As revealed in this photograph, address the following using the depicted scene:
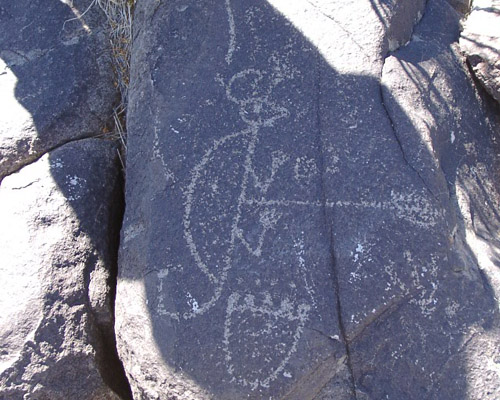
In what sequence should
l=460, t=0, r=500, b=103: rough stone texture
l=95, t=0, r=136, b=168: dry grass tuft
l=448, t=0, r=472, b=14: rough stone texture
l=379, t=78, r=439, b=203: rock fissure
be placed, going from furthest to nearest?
1. l=448, t=0, r=472, b=14: rough stone texture
2. l=95, t=0, r=136, b=168: dry grass tuft
3. l=460, t=0, r=500, b=103: rough stone texture
4. l=379, t=78, r=439, b=203: rock fissure

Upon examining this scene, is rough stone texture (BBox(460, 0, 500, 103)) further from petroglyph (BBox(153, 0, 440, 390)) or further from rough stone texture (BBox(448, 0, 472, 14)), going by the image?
petroglyph (BBox(153, 0, 440, 390))

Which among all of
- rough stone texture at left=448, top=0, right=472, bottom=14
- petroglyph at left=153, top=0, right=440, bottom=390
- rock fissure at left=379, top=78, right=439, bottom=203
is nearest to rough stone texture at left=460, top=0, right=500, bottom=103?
rough stone texture at left=448, top=0, right=472, bottom=14

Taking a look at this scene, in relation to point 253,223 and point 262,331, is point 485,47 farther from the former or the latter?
point 262,331

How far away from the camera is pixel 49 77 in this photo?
235 cm

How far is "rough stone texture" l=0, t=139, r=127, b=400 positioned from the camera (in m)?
1.91

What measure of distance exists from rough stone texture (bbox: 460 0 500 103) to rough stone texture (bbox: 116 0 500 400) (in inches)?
2.3

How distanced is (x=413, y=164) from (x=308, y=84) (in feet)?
1.47

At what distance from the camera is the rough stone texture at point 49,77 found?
7.43 ft

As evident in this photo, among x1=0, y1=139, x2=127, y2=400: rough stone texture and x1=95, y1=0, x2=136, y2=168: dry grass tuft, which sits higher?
x1=95, y1=0, x2=136, y2=168: dry grass tuft

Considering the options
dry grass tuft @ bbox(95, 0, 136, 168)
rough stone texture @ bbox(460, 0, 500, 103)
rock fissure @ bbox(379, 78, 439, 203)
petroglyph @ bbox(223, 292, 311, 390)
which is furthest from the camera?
dry grass tuft @ bbox(95, 0, 136, 168)

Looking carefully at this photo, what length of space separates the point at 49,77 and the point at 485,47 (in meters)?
1.68

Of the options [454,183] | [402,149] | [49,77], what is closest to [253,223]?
[402,149]

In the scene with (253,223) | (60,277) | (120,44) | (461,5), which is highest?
(461,5)

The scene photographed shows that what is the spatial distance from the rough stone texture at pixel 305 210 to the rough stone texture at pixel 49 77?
266mm
